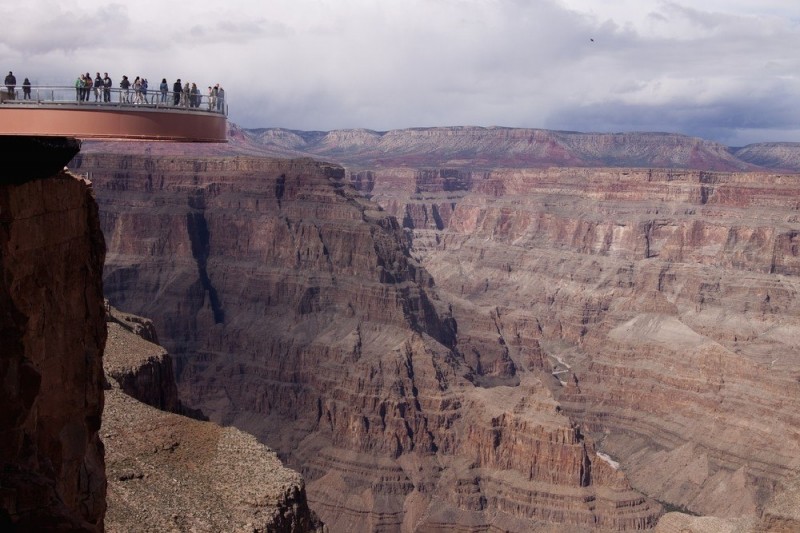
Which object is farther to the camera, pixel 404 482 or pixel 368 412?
pixel 368 412

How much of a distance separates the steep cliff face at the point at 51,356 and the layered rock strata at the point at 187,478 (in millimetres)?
4270

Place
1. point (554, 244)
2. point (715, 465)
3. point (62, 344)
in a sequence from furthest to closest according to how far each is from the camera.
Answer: point (554, 244) → point (715, 465) → point (62, 344)

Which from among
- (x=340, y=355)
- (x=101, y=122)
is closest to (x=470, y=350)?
Answer: (x=340, y=355)

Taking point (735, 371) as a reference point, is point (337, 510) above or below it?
below

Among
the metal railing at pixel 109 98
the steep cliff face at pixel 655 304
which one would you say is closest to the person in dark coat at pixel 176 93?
the metal railing at pixel 109 98

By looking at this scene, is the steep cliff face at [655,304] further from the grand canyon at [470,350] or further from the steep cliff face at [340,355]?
the steep cliff face at [340,355]

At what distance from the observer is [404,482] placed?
269 ft

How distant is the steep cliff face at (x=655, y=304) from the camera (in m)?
91.2

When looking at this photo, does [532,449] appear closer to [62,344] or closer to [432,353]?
[432,353]

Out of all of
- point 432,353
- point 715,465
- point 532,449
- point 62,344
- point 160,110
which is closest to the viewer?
point 160,110

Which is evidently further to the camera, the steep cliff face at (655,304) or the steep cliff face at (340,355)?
the steep cliff face at (655,304)

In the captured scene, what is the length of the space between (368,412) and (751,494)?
105 ft

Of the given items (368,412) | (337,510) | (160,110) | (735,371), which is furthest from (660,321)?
(160,110)

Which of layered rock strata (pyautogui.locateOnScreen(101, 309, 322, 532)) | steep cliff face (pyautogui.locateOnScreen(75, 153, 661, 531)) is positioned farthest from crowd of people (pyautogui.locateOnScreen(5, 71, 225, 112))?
steep cliff face (pyautogui.locateOnScreen(75, 153, 661, 531))
